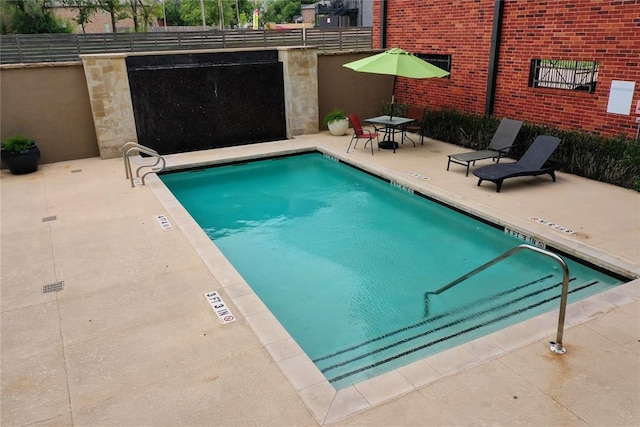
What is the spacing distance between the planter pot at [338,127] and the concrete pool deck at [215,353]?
6.41m

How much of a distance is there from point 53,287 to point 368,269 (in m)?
3.63

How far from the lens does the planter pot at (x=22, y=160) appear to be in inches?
379

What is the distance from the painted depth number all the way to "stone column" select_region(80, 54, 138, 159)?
284 inches

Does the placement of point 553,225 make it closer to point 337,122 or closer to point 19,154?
point 337,122

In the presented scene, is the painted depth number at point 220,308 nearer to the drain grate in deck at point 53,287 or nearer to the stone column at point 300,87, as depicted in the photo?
the drain grate in deck at point 53,287

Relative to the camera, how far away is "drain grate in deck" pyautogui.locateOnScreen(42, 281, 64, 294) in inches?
205

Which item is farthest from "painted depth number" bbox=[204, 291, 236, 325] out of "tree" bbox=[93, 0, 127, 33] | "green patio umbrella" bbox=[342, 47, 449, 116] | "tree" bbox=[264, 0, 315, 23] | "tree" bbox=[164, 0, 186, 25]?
"tree" bbox=[264, 0, 315, 23]

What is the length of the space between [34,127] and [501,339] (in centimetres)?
1023

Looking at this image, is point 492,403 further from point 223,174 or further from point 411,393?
point 223,174

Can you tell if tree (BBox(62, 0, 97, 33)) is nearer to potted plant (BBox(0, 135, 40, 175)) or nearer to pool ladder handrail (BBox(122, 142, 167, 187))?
potted plant (BBox(0, 135, 40, 175))

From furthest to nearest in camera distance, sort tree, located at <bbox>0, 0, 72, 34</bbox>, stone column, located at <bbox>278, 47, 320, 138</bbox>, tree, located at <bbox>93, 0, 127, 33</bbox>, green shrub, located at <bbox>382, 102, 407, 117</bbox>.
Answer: tree, located at <bbox>93, 0, 127, 33</bbox> < tree, located at <bbox>0, 0, 72, 34</bbox> < green shrub, located at <bbox>382, 102, 407, 117</bbox> < stone column, located at <bbox>278, 47, 320, 138</bbox>

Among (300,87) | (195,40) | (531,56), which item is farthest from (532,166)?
(195,40)

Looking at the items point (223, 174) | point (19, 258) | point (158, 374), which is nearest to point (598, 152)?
point (223, 174)

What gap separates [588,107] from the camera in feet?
28.9
